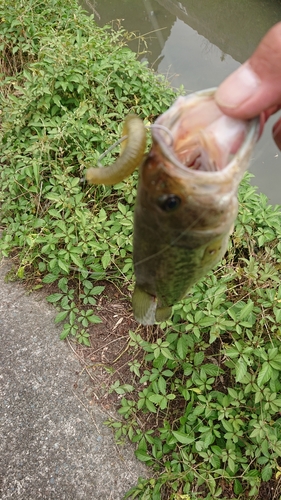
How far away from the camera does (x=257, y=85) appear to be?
119 centimetres

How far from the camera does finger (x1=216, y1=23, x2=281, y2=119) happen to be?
43.1 inches

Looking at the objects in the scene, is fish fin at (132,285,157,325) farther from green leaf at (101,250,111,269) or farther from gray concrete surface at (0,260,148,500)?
gray concrete surface at (0,260,148,500)

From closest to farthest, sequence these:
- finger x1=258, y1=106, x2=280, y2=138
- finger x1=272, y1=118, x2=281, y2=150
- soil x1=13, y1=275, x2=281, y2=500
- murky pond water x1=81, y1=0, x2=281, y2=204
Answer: finger x1=258, y1=106, x2=280, y2=138
finger x1=272, y1=118, x2=281, y2=150
soil x1=13, y1=275, x2=281, y2=500
murky pond water x1=81, y1=0, x2=281, y2=204

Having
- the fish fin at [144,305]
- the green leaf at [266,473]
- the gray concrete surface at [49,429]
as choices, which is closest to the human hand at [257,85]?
the fish fin at [144,305]

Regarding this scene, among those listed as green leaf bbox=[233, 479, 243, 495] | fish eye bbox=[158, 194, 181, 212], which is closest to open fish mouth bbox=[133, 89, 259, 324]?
fish eye bbox=[158, 194, 181, 212]

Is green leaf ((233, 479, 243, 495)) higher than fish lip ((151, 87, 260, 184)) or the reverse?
the reverse

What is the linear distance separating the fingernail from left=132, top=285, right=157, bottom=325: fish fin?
0.85 m

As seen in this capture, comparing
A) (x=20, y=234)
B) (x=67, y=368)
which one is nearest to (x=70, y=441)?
(x=67, y=368)

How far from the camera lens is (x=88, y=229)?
114 inches

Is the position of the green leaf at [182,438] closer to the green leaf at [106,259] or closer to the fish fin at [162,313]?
the fish fin at [162,313]

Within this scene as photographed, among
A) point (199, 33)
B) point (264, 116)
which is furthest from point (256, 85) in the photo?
point (199, 33)

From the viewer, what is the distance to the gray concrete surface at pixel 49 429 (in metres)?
2.42

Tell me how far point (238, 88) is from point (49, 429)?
2.51 metres

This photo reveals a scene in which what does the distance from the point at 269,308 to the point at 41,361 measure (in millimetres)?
1800
